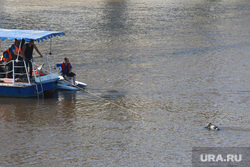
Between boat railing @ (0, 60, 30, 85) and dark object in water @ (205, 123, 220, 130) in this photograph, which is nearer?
dark object in water @ (205, 123, 220, 130)

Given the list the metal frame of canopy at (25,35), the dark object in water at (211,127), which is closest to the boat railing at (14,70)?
the metal frame of canopy at (25,35)

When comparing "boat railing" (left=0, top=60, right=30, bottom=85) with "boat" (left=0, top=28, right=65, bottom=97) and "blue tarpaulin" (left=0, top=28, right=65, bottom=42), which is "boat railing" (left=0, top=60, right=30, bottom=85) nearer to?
"boat" (left=0, top=28, right=65, bottom=97)

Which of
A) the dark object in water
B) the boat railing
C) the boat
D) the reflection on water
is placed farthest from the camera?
the boat railing

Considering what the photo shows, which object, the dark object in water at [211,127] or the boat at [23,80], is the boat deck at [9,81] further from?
the dark object in water at [211,127]

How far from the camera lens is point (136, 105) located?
1630 cm

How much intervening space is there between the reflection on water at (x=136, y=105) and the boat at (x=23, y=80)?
1.16 feet

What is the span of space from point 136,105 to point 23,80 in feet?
14.5

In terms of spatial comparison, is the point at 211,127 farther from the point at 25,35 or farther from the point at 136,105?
the point at 25,35

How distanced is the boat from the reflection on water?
355mm

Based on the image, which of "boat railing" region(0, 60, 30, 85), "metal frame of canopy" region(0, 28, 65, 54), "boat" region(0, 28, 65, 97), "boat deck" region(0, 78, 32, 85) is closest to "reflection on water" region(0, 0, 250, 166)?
"boat" region(0, 28, 65, 97)

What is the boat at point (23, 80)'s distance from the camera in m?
16.5

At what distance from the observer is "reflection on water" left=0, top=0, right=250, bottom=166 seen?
12.2 metres

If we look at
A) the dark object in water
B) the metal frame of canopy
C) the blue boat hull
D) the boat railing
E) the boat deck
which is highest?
the metal frame of canopy

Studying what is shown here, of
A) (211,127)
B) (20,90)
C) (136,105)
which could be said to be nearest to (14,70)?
(20,90)
